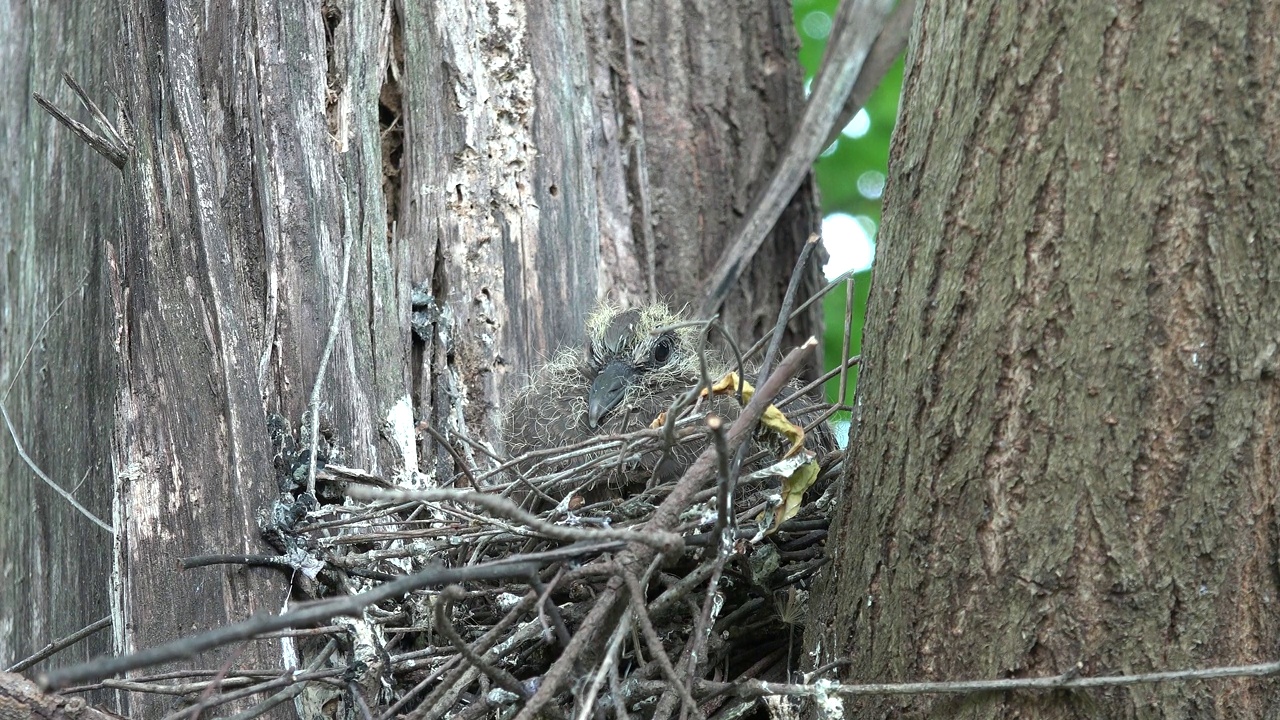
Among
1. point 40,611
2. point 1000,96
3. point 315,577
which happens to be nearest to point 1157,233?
point 1000,96

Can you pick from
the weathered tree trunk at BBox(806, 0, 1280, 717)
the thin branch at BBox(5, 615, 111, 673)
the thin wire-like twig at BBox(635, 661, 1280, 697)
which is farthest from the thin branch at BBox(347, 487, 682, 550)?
the thin branch at BBox(5, 615, 111, 673)

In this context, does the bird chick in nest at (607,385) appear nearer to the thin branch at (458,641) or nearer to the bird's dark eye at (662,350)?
the bird's dark eye at (662,350)

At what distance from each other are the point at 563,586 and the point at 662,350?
1.75m

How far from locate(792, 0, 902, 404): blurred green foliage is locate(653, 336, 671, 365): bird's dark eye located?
3474mm

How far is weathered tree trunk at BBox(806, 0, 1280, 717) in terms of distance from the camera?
6.07ft

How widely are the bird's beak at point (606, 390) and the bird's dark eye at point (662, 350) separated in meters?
0.11

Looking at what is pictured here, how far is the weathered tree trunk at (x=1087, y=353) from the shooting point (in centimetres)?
185

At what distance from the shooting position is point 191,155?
288cm

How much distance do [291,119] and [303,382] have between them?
74 centimetres

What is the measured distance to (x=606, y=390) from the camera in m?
3.65

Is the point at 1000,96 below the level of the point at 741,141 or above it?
below

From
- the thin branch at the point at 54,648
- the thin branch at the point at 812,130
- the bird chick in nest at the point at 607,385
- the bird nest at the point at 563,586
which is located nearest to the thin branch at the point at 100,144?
the bird nest at the point at 563,586

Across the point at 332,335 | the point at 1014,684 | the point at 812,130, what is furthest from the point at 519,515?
the point at 812,130

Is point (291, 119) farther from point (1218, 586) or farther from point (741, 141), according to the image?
point (1218, 586)
